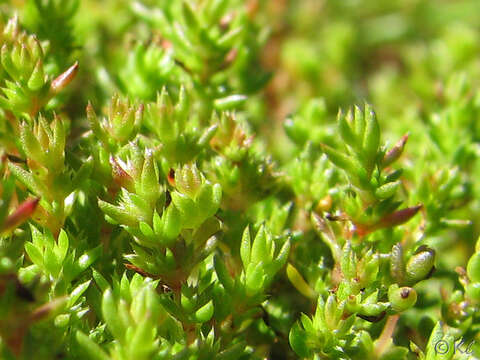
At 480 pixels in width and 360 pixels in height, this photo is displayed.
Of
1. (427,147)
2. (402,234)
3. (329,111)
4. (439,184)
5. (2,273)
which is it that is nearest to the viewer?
(2,273)

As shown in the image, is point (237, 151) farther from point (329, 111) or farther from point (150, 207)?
point (329, 111)

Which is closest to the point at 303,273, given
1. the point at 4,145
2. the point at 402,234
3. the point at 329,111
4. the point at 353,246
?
the point at 353,246

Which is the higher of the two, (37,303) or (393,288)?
(37,303)

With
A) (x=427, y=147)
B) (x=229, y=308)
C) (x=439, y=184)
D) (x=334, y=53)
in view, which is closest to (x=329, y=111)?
(x=334, y=53)

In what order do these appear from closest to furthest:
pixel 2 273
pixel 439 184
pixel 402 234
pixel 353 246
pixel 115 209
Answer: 1. pixel 2 273
2. pixel 115 209
3. pixel 353 246
4. pixel 402 234
5. pixel 439 184

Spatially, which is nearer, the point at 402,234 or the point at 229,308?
A: the point at 229,308

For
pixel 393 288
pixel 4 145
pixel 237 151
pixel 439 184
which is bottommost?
pixel 439 184
